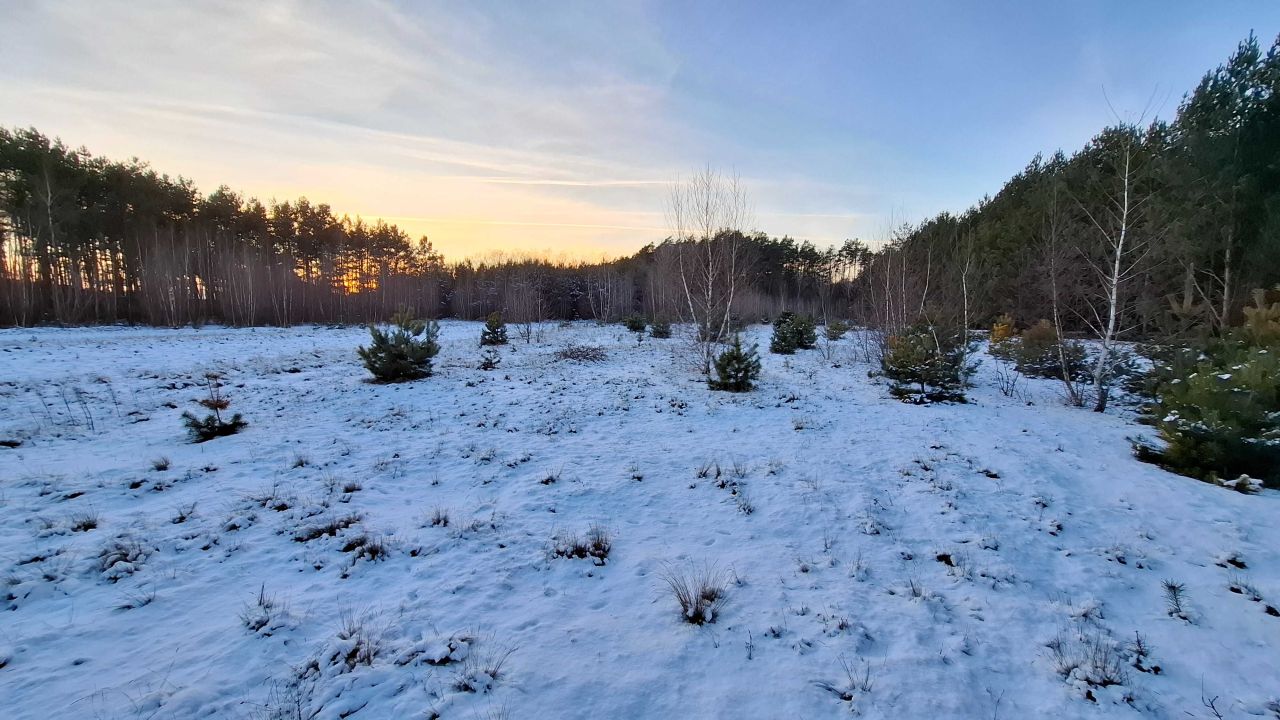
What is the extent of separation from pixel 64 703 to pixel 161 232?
38.0 m

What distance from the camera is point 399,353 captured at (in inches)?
473

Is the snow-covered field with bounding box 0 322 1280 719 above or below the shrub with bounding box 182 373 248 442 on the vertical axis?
below

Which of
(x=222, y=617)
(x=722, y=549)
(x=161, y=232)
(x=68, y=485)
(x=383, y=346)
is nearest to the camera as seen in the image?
(x=222, y=617)

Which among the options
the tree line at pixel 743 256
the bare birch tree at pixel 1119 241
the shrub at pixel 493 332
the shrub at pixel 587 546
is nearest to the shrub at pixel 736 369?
the tree line at pixel 743 256

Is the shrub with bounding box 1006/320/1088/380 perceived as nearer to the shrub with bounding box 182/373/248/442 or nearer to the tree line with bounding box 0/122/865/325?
the tree line with bounding box 0/122/865/325

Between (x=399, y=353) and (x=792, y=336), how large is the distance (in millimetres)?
14760

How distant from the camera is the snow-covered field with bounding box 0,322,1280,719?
2.72 m

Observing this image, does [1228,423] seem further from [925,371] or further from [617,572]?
[617,572]

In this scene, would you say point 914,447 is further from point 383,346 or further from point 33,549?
point 383,346

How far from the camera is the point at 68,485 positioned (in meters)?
5.37

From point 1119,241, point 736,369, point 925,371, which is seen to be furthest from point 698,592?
point 1119,241

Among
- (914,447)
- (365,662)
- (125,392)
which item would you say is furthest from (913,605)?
(125,392)

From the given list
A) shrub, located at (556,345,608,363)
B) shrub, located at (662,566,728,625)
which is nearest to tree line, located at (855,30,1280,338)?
shrub, located at (556,345,608,363)

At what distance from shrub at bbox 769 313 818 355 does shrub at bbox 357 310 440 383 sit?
44.3 feet
